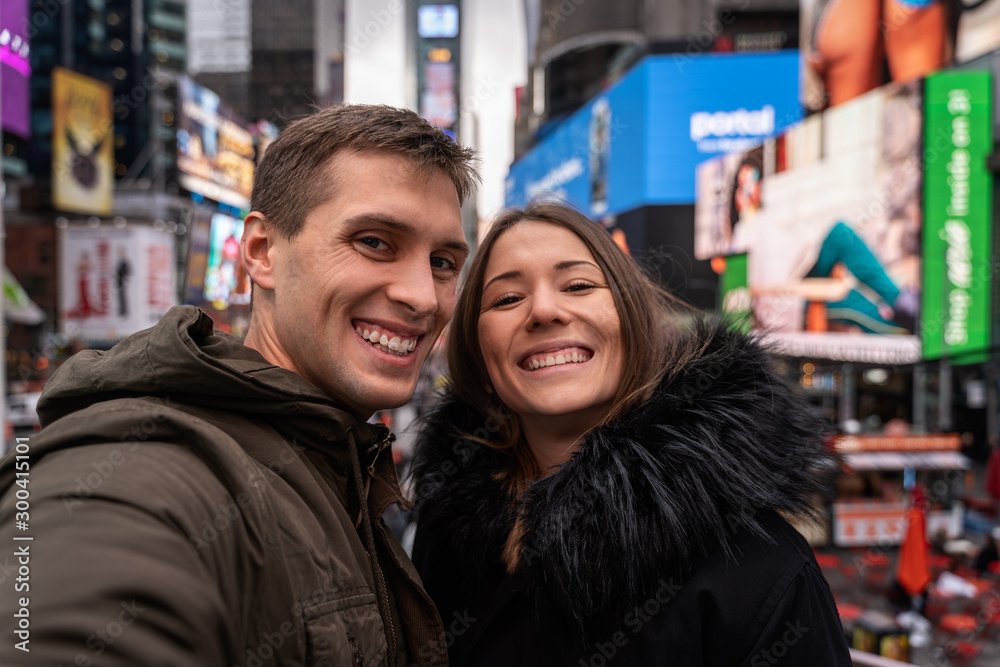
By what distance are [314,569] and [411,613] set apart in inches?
20.3

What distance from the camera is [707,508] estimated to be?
176cm

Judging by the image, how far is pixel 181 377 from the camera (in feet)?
4.30

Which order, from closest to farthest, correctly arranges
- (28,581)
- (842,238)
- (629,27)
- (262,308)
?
(28,581) < (262,308) < (842,238) < (629,27)

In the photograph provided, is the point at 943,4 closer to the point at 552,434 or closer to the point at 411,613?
the point at 552,434

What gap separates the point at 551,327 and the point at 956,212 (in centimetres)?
1333

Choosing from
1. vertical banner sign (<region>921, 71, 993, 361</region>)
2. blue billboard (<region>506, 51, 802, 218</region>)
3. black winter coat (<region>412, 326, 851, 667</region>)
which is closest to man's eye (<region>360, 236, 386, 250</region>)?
black winter coat (<region>412, 326, 851, 667</region>)

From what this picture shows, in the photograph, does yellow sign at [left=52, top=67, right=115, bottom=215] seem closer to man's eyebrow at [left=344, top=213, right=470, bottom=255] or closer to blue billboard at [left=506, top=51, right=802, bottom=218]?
blue billboard at [left=506, top=51, right=802, bottom=218]

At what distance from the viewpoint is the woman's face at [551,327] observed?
2.19 metres

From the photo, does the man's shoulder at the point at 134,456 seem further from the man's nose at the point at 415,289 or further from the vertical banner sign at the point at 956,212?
the vertical banner sign at the point at 956,212

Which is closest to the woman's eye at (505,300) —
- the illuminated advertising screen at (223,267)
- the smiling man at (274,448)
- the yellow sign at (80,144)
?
the smiling man at (274,448)

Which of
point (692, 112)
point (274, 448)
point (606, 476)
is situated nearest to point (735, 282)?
point (692, 112)

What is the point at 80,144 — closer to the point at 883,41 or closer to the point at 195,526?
the point at 195,526

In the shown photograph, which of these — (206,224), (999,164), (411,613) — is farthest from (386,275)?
(999,164)

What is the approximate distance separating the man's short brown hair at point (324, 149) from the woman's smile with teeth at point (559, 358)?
0.75 metres
